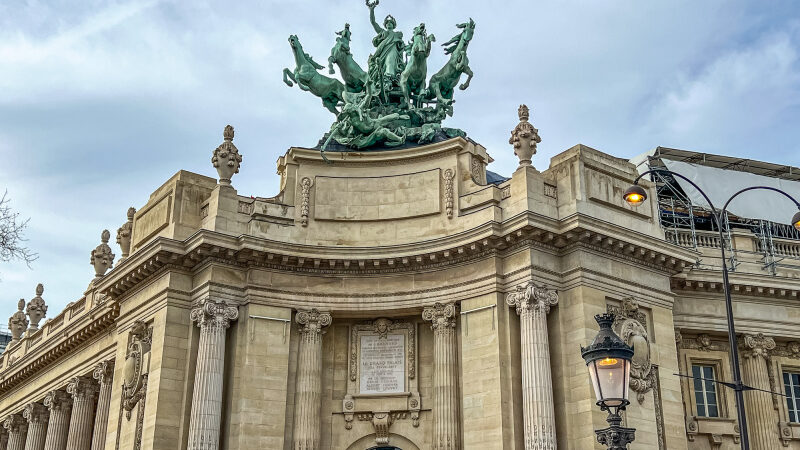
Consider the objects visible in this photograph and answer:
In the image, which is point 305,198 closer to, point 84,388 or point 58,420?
point 84,388

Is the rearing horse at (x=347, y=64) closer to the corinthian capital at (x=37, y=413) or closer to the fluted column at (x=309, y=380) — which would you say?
the fluted column at (x=309, y=380)

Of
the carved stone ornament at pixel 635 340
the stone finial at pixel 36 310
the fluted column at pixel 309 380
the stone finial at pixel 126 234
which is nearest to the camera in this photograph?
the carved stone ornament at pixel 635 340

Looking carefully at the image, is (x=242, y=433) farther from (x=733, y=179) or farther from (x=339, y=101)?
(x=733, y=179)

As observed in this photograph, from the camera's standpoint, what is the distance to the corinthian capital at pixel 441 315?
96.0ft

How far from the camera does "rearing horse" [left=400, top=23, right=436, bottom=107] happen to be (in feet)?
112

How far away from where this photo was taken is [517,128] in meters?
29.9

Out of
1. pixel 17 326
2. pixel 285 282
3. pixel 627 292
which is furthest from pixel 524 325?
pixel 17 326

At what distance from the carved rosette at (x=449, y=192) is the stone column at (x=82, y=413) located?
1829 centimetres

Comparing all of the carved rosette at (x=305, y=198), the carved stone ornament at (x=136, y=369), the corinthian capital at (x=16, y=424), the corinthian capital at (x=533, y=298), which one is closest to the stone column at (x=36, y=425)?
the corinthian capital at (x=16, y=424)

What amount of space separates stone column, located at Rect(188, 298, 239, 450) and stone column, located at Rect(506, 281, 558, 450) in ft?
29.0

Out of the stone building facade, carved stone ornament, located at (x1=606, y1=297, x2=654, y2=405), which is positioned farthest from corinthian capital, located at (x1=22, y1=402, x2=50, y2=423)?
carved stone ornament, located at (x1=606, y1=297, x2=654, y2=405)

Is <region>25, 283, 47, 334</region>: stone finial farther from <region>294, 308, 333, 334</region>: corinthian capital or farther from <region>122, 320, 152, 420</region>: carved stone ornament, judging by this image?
<region>294, 308, 333, 334</region>: corinthian capital

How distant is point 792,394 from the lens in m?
33.2

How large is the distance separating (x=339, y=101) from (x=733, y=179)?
16783 mm
